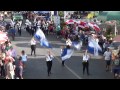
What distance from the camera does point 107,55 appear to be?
2508cm

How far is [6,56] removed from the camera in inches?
914

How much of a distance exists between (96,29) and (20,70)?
1219 cm

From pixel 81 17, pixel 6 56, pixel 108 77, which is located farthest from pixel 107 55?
pixel 81 17
